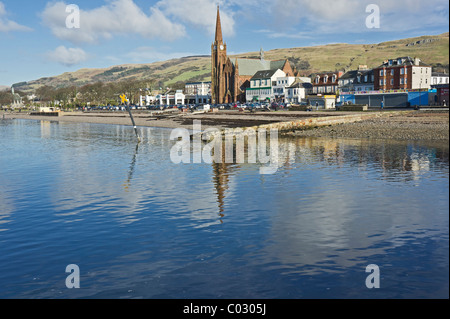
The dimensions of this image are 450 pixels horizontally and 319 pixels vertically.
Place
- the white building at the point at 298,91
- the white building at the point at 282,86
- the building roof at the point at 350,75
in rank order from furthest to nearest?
the white building at the point at 282,86
the white building at the point at 298,91
the building roof at the point at 350,75

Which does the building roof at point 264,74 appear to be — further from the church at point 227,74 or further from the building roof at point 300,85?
the building roof at point 300,85

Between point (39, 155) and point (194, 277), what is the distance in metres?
41.5

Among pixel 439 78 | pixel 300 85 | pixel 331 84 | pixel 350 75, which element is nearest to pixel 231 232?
pixel 439 78

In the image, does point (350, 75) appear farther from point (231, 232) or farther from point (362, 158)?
point (231, 232)

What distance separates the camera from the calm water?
45.0 ft

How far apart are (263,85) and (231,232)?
16403 cm

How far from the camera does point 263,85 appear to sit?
178 metres

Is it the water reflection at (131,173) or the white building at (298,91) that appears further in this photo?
the white building at (298,91)

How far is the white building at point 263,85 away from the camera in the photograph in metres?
176

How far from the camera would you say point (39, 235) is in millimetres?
19188

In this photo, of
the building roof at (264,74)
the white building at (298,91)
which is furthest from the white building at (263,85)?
the white building at (298,91)

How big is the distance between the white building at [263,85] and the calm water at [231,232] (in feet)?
470
